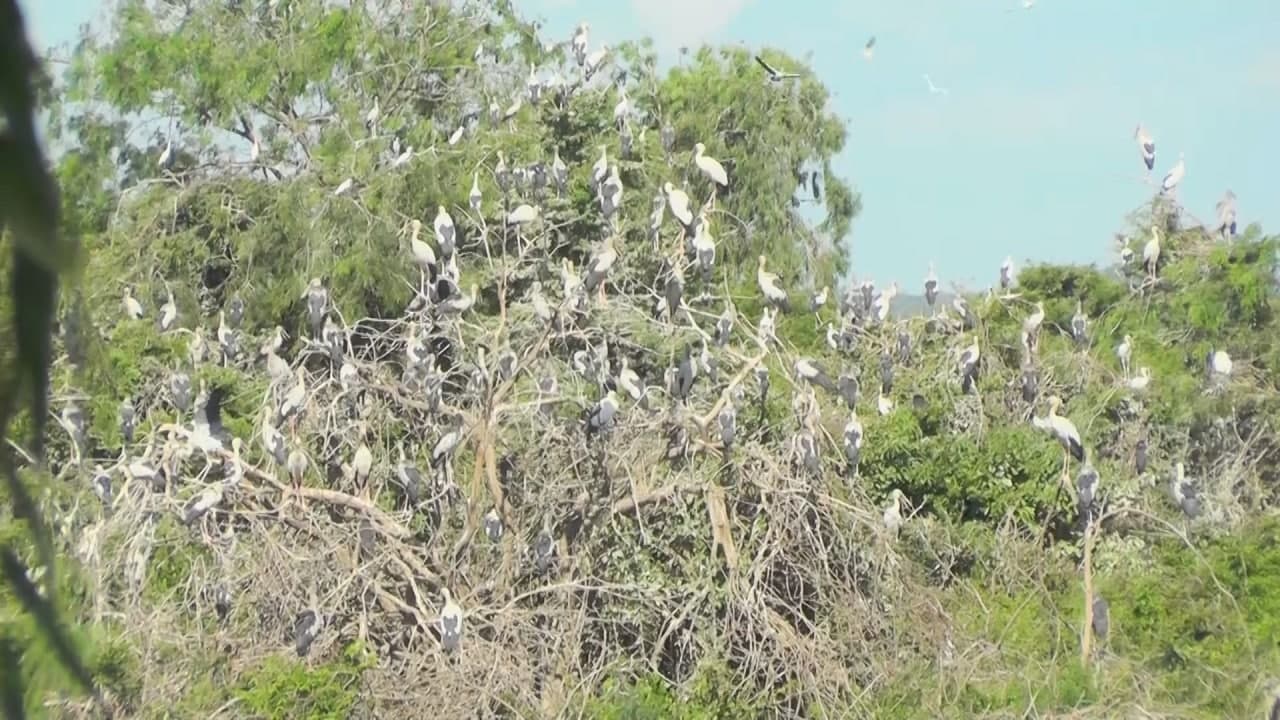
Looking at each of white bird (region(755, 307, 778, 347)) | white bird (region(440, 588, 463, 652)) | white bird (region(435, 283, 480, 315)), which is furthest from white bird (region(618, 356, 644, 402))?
white bird (region(440, 588, 463, 652))

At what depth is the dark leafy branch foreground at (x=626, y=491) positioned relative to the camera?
8.02 metres

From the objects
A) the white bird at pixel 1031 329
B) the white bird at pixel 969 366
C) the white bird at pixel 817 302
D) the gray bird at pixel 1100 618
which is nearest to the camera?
the gray bird at pixel 1100 618

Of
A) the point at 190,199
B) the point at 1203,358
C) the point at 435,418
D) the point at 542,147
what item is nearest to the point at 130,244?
the point at 190,199

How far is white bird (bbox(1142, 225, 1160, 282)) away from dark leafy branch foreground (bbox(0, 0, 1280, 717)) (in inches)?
5.4

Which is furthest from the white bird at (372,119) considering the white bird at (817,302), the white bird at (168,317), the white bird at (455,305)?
the white bird at (455,305)

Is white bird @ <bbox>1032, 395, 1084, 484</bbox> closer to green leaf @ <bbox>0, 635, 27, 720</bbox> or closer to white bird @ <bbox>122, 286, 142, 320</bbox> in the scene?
white bird @ <bbox>122, 286, 142, 320</bbox>

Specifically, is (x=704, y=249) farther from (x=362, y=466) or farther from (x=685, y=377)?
(x=362, y=466)

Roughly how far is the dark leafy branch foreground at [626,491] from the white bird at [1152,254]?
0.45ft

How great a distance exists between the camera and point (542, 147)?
47.1 feet

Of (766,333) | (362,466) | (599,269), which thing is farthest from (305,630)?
(766,333)

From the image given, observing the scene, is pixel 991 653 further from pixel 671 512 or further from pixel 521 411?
pixel 521 411

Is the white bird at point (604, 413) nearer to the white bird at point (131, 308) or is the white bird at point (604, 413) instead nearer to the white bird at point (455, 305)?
the white bird at point (455, 305)

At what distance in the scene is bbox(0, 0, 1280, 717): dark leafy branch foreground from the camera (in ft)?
26.3

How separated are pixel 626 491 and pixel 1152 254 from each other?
695cm
